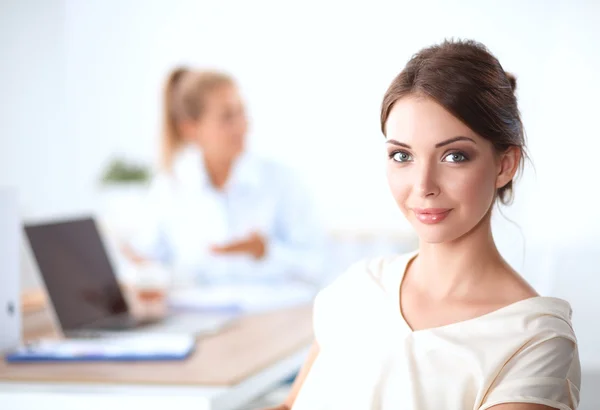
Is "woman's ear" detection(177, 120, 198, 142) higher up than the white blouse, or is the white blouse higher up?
"woman's ear" detection(177, 120, 198, 142)

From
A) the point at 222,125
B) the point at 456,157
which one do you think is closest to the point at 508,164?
the point at 456,157

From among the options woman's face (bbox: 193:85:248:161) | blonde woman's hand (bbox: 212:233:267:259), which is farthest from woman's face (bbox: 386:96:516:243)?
woman's face (bbox: 193:85:248:161)

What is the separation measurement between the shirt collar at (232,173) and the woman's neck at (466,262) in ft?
6.99

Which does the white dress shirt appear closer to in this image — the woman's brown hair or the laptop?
the laptop

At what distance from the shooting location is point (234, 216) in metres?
3.27

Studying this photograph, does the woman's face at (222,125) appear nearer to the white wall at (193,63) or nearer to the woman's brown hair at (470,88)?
the white wall at (193,63)

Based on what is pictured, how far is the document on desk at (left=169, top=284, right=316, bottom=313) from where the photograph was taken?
7.46 ft

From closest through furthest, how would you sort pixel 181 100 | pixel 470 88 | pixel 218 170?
pixel 470 88 < pixel 181 100 < pixel 218 170

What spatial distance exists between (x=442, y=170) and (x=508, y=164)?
0.10 m

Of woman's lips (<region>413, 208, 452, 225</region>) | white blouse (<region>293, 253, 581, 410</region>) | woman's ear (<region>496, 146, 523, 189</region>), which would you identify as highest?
woman's ear (<region>496, 146, 523, 189</region>)

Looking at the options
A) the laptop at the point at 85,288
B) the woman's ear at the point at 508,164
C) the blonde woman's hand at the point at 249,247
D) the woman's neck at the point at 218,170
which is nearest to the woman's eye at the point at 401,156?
the woman's ear at the point at 508,164

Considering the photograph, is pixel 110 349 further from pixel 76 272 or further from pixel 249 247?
pixel 249 247

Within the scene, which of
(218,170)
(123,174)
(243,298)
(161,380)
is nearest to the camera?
(161,380)

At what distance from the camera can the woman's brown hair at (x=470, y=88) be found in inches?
42.5
